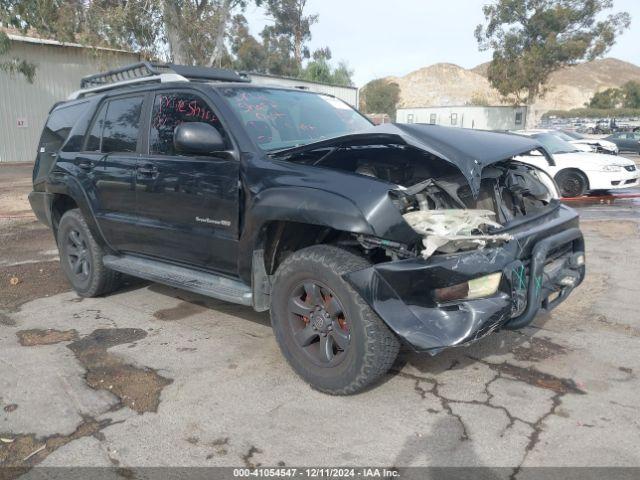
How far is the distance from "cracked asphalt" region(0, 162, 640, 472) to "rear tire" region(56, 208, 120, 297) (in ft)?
1.12

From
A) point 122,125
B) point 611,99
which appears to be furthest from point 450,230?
point 611,99

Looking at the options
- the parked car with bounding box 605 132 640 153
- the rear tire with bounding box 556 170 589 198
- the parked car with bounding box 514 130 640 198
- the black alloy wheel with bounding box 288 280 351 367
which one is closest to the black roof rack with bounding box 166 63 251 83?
the black alloy wheel with bounding box 288 280 351 367

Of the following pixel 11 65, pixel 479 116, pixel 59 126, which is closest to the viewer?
pixel 59 126

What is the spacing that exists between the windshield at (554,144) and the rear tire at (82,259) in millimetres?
9830

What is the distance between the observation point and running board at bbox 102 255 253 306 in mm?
3775

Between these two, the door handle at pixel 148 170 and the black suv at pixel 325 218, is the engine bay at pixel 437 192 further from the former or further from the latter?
the door handle at pixel 148 170

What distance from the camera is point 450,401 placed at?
10.6 ft

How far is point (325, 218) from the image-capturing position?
10.2 feet

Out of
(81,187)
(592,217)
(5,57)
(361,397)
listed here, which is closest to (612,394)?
(361,397)

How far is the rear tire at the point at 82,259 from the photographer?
516 centimetres

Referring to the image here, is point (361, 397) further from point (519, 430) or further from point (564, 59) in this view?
point (564, 59)

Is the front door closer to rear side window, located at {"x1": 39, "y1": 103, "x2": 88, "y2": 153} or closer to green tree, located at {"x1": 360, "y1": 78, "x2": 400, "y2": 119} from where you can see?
rear side window, located at {"x1": 39, "y1": 103, "x2": 88, "y2": 153}

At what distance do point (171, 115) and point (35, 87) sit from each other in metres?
20.7

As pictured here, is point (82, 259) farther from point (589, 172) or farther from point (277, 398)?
point (589, 172)
